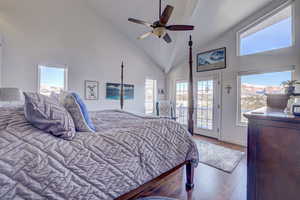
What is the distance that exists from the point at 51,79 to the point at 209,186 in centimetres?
411

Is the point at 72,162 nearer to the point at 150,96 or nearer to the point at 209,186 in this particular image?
the point at 209,186

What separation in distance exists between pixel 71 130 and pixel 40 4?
3.98 meters

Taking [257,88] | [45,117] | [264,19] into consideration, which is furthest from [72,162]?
[264,19]

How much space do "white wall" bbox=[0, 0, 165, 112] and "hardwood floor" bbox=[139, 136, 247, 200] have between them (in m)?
3.14

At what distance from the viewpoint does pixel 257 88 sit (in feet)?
12.0

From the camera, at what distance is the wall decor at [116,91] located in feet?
15.1

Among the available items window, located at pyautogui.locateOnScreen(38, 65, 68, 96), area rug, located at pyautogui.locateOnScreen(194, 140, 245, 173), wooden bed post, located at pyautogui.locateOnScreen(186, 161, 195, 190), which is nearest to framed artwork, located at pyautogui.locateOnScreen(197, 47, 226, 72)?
area rug, located at pyautogui.locateOnScreen(194, 140, 245, 173)

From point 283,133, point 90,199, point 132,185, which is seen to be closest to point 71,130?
point 90,199

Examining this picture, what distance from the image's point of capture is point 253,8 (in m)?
3.38

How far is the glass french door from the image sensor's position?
14.5 ft

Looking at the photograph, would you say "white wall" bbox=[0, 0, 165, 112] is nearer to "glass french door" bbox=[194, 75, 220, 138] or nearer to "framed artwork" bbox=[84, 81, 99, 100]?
"framed artwork" bbox=[84, 81, 99, 100]

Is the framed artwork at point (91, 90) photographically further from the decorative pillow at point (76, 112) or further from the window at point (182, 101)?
the window at point (182, 101)

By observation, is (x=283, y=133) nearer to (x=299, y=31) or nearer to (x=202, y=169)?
(x=202, y=169)

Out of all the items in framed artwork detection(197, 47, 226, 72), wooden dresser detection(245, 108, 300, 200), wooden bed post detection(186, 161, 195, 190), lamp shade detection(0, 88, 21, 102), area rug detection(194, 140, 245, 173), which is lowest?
area rug detection(194, 140, 245, 173)
